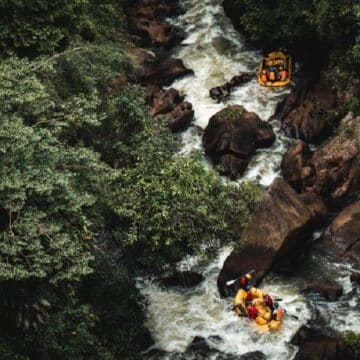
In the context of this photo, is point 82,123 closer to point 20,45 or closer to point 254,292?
point 20,45

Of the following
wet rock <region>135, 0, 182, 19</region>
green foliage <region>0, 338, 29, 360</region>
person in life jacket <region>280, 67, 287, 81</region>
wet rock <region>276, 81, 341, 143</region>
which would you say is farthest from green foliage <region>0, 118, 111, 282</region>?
wet rock <region>135, 0, 182, 19</region>

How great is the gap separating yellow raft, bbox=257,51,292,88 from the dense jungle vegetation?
7.51m

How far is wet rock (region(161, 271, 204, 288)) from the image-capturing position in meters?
15.6

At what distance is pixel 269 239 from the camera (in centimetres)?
1541

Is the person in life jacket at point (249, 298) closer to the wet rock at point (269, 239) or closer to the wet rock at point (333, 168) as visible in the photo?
the wet rock at point (269, 239)

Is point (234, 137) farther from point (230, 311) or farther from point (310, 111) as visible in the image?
point (230, 311)

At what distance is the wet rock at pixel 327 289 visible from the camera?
48.0ft

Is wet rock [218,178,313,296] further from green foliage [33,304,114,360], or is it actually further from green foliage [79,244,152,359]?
green foliage [33,304,114,360]

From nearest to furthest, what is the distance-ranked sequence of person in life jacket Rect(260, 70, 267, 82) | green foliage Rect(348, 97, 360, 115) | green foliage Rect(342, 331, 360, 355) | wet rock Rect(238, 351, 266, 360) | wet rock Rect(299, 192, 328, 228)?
green foliage Rect(342, 331, 360, 355) < wet rock Rect(238, 351, 266, 360) < wet rock Rect(299, 192, 328, 228) < green foliage Rect(348, 97, 360, 115) < person in life jacket Rect(260, 70, 267, 82)

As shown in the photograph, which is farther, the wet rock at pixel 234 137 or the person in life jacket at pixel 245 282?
the wet rock at pixel 234 137

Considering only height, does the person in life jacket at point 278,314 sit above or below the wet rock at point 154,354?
above

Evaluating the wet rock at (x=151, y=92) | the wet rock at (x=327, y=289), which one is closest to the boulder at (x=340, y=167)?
the wet rock at (x=327, y=289)

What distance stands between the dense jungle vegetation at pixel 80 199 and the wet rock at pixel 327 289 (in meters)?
3.27

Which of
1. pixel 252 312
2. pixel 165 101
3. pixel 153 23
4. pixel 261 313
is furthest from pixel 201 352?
pixel 153 23
